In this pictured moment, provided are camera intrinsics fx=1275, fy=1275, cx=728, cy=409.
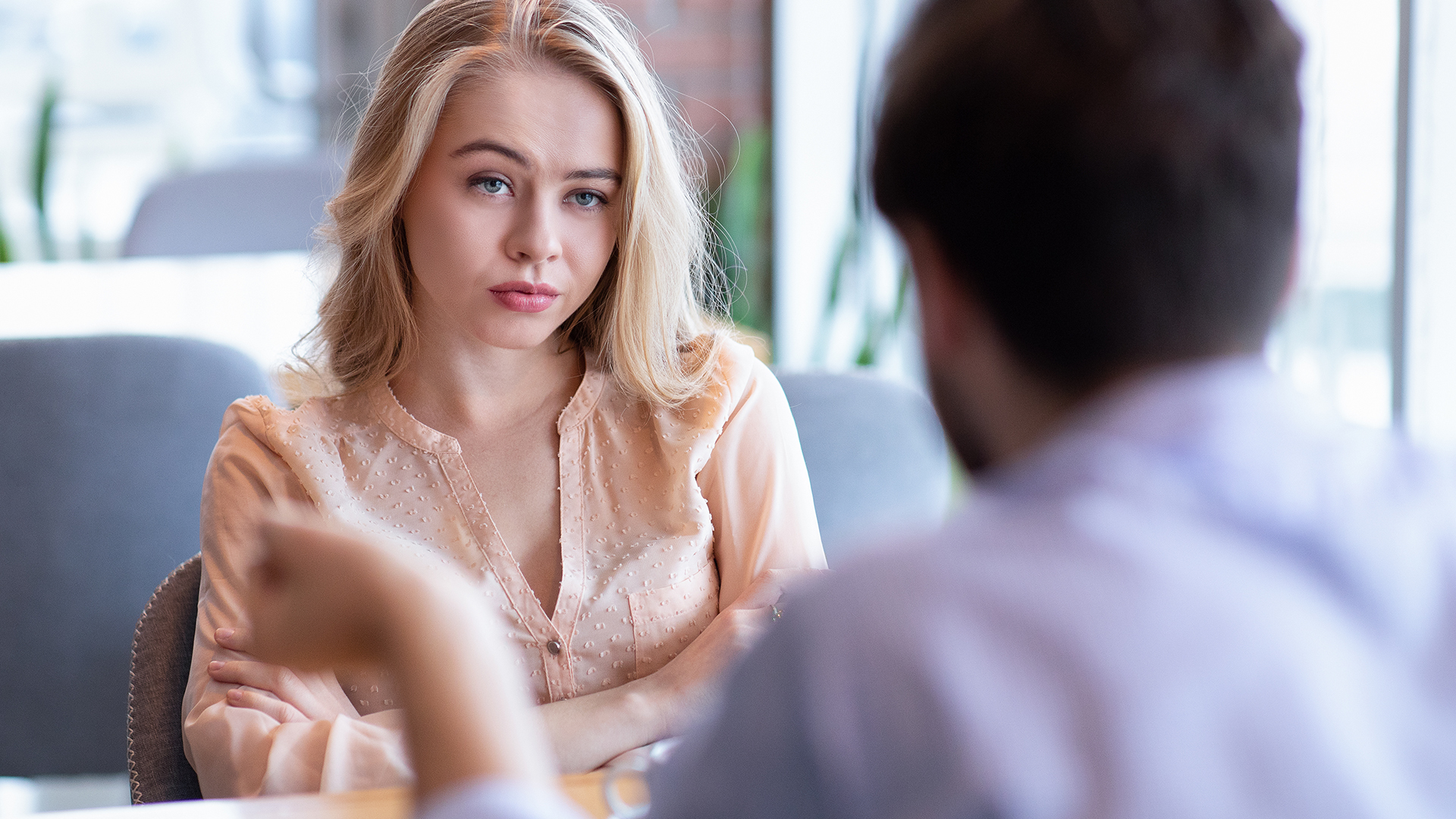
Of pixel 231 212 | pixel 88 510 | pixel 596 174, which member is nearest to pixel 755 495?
pixel 596 174

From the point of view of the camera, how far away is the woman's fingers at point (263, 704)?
1.10 meters

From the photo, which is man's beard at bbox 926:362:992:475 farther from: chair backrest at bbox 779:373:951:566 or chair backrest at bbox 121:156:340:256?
chair backrest at bbox 121:156:340:256

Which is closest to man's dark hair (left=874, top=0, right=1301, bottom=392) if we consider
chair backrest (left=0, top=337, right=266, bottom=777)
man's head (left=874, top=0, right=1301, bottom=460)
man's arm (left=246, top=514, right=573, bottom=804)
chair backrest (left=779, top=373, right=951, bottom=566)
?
man's head (left=874, top=0, right=1301, bottom=460)

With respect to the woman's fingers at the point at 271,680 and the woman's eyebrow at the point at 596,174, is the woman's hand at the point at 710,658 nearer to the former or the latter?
the woman's fingers at the point at 271,680

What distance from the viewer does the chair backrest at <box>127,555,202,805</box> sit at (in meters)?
1.18

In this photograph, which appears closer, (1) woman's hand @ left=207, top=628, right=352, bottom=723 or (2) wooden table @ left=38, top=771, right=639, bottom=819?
(2) wooden table @ left=38, top=771, right=639, bottom=819

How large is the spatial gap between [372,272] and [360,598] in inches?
37.2

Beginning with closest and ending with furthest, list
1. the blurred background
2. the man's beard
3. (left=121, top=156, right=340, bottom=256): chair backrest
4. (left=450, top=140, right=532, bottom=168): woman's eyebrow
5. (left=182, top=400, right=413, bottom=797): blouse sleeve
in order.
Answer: the man's beard < (left=182, top=400, right=413, bottom=797): blouse sleeve < (left=450, top=140, right=532, bottom=168): woman's eyebrow < the blurred background < (left=121, top=156, right=340, bottom=256): chair backrest

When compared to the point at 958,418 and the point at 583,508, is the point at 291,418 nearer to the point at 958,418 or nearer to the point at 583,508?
the point at 583,508

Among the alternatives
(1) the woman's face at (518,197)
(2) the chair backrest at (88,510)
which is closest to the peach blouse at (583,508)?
(1) the woman's face at (518,197)

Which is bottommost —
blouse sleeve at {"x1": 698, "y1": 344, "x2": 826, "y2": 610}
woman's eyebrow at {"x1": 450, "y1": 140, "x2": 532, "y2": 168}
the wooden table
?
the wooden table

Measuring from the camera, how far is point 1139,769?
361 mm

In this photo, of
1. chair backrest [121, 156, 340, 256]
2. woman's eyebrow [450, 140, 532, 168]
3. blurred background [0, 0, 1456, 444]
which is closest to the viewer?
woman's eyebrow [450, 140, 532, 168]

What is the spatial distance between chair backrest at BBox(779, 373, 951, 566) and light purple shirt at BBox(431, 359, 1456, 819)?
122 cm
